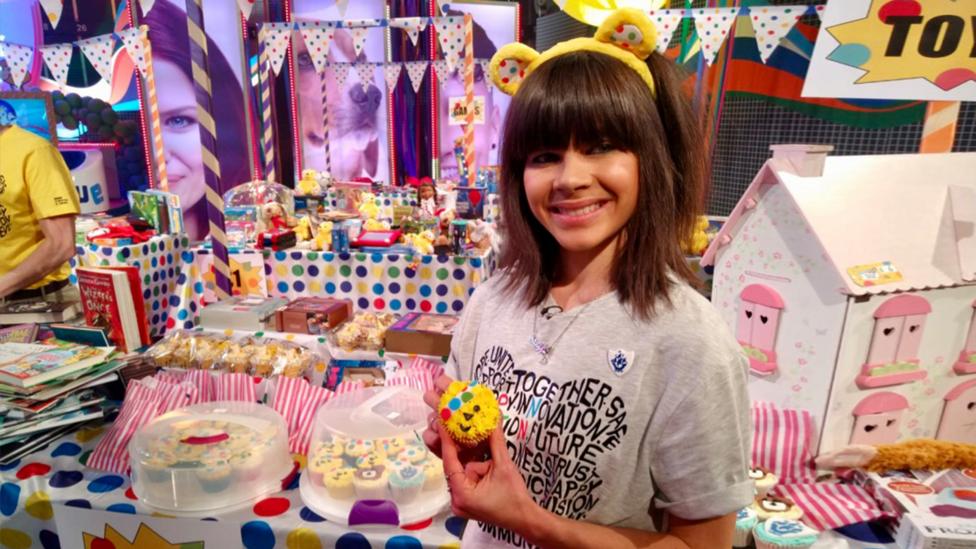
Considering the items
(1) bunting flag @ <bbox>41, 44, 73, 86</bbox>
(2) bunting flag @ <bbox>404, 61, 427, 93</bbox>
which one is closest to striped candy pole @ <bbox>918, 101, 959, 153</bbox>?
(1) bunting flag @ <bbox>41, 44, 73, 86</bbox>

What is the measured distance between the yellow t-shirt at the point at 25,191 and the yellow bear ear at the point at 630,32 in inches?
106

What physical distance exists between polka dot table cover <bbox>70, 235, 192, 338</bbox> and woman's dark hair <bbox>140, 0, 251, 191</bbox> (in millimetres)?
3507

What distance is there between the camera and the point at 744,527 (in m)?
1.42

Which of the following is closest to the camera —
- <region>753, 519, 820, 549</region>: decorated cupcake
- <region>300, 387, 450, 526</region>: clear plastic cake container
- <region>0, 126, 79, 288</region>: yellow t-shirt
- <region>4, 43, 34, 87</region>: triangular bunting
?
<region>753, 519, 820, 549</region>: decorated cupcake

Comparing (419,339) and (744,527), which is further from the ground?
(419,339)

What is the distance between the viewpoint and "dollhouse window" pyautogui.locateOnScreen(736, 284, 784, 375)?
1692mm

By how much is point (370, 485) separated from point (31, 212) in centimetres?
229

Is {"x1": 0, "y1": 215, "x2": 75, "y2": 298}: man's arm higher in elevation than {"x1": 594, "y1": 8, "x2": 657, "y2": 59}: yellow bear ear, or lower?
lower

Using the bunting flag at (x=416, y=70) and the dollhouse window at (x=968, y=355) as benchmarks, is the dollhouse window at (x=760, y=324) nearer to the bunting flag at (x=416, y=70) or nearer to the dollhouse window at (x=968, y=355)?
the dollhouse window at (x=968, y=355)

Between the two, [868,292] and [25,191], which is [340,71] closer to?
[25,191]

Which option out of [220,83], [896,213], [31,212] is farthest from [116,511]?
[220,83]

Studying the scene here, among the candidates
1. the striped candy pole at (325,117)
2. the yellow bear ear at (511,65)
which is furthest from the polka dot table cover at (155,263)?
the striped candy pole at (325,117)

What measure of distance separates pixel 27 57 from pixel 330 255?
605cm

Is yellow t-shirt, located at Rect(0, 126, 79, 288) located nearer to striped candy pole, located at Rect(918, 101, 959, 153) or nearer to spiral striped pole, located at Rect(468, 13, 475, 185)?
A: striped candy pole, located at Rect(918, 101, 959, 153)
